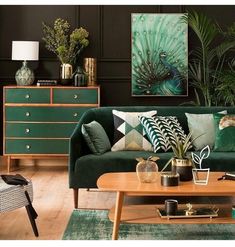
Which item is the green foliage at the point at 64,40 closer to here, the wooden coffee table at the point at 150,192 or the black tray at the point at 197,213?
the wooden coffee table at the point at 150,192

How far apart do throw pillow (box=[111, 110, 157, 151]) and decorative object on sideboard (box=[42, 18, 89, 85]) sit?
156 cm

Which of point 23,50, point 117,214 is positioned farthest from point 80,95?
point 117,214

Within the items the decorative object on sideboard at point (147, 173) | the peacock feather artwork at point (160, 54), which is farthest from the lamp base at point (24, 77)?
the decorative object on sideboard at point (147, 173)

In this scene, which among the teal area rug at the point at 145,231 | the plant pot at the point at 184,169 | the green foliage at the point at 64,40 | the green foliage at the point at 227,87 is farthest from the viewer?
the green foliage at the point at 64,40

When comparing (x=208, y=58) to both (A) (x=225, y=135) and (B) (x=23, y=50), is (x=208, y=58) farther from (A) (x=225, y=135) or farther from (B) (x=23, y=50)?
(B) (x=23, y=50)

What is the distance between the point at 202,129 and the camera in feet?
15.1

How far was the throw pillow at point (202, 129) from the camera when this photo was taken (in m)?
4.57

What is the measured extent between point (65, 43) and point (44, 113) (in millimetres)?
903

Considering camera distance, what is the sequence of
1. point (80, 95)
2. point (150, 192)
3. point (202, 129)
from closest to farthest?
point (150, 192)
point (202, 129)
point (80, 95)

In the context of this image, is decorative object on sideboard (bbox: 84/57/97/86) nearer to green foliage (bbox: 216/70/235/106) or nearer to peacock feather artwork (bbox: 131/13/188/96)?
peacock feather artwork (bbox: 131/13/188/96)

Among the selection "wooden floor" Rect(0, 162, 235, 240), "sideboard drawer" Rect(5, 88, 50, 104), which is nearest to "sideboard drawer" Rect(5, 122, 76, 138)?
"sideboard drawer" Rect(5, 88, 50, 104)

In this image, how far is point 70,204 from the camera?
4.29 meters

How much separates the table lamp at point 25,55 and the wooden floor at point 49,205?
3.41ft

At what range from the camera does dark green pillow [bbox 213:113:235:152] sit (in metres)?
4.50
